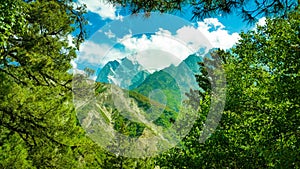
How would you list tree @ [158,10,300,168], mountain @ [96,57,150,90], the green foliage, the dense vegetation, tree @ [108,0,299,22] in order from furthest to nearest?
tree @ [158,10,300,168]
the dense vegetation
tree @ [108,0,299,22]
the green foliage
mountain @ [96,57,150,90]

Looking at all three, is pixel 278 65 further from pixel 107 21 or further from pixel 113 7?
pixel 107 21

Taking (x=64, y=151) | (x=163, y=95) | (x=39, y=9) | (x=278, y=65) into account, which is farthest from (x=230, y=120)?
(x=163, y=95)

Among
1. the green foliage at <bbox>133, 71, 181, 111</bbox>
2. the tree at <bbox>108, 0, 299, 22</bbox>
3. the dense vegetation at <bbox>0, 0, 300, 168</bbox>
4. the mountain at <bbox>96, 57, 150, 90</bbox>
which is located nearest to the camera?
the mountain at <bbox>96, 57, 150, 90</bbox>

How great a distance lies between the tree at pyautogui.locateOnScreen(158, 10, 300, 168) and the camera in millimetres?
8969

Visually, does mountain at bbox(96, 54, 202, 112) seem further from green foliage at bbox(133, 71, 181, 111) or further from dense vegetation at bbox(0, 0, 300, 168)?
dense vegetation at bbox(0, 0, 300, 168)

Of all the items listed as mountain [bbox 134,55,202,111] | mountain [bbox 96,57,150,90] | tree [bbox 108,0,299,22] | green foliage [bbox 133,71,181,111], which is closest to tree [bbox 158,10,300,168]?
tree [bbox 108,0,299,22]

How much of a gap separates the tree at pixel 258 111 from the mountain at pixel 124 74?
3.78 metres

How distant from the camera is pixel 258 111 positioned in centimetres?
1114

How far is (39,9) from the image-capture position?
28.8 ft

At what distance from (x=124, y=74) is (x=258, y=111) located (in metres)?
7.50

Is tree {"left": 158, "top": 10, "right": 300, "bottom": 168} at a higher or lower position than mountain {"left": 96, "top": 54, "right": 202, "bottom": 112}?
higher

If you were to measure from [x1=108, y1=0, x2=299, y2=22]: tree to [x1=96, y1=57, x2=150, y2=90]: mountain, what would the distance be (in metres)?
1.30

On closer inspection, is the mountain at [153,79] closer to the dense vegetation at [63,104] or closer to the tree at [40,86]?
the dense vegetation at [63,104]

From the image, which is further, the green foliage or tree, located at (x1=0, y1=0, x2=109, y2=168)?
tree, located at (x1=0, y1=0, x2=109, y2=168)
